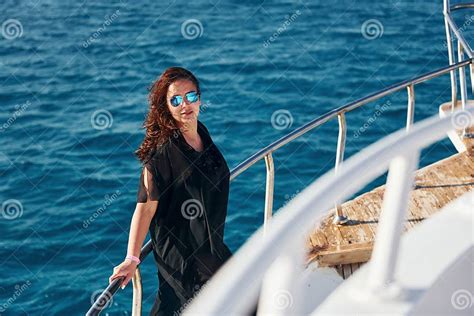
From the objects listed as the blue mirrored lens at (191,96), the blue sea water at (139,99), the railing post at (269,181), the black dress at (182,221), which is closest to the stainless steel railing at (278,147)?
the railing post at (269,181)

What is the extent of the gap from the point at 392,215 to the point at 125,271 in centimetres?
140

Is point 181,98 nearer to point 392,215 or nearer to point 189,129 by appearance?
point 189,129

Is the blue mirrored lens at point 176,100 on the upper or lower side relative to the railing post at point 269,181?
Answer: upper

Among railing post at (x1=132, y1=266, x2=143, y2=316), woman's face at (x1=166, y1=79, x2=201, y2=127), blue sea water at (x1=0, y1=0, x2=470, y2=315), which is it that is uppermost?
blue sea water at (x1=0, y1=0, x2=470, y2=315)

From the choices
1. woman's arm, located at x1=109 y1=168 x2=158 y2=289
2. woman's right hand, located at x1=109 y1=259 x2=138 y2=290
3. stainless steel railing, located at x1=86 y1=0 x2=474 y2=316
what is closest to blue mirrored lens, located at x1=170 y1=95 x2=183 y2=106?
woman's arm, located at x1=109 y1=168 x2=158 y2=289

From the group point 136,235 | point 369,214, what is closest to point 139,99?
point 369,214

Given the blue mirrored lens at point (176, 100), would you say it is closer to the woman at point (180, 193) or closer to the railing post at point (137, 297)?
the woman at point (180, 193)

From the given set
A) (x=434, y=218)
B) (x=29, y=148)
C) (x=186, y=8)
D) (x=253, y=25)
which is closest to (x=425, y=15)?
(x=253, y=25)

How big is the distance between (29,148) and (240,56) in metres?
3.41

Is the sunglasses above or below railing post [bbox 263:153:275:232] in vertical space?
above

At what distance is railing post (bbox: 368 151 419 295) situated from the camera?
201 cm

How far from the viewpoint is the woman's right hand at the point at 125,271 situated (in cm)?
313

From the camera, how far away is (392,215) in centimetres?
202

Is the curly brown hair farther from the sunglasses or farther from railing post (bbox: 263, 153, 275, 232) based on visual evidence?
railing post (bbox: 263, 153, 275, 232)
